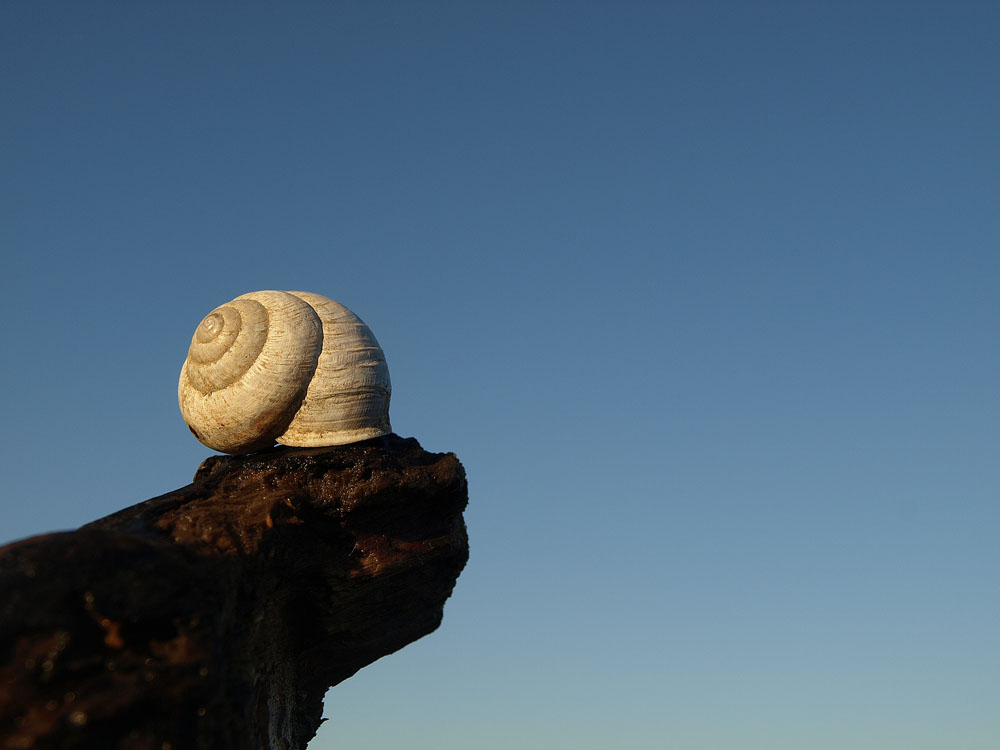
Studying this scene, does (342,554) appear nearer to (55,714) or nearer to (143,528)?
(143,528)

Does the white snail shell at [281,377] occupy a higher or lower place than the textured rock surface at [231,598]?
higher

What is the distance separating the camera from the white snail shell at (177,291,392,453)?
837 cm

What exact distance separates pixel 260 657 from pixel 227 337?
256cm

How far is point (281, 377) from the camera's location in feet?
27.3

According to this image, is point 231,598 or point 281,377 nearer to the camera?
point 231,598

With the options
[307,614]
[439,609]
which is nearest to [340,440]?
[307,614]

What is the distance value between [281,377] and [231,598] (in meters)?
2.12

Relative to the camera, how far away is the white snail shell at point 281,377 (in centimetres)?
837

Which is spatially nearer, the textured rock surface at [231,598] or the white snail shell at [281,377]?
the textured rock surface at [231,598]

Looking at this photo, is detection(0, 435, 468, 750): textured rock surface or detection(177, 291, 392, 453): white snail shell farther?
detection(177, 291, 392, 453): white snail shell

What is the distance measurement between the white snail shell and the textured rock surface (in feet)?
0.69

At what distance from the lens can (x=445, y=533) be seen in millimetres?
8883

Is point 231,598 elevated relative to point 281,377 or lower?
lower

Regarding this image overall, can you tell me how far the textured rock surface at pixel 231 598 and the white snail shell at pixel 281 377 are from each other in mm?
210
